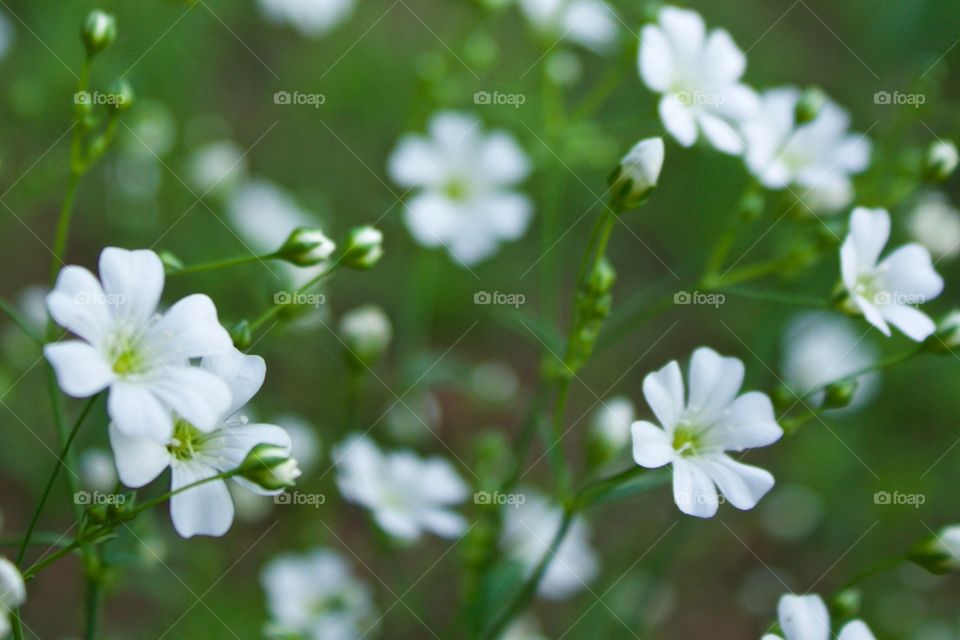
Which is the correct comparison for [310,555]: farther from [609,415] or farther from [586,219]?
[586,219]

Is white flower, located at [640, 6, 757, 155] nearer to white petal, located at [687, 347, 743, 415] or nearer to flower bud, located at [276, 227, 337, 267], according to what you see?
white petal, located at [687, 347, 743, 415]

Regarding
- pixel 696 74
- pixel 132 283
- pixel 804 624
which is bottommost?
pixel 132 283

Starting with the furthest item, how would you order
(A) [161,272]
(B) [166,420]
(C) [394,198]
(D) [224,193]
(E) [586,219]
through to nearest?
(E) [586,219] → (C) [394,198] → (D) [224,193] → (A) [161,272] → (B) [166,420]

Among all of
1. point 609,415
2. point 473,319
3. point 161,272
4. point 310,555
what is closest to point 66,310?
point 161,272

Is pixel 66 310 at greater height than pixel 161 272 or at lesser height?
lesser

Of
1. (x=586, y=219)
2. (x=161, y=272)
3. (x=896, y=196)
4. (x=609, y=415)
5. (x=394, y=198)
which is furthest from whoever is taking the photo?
(x=586, y=219)

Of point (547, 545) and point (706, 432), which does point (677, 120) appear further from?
point (547, 545)

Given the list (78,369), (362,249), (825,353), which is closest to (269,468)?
(78,369)
